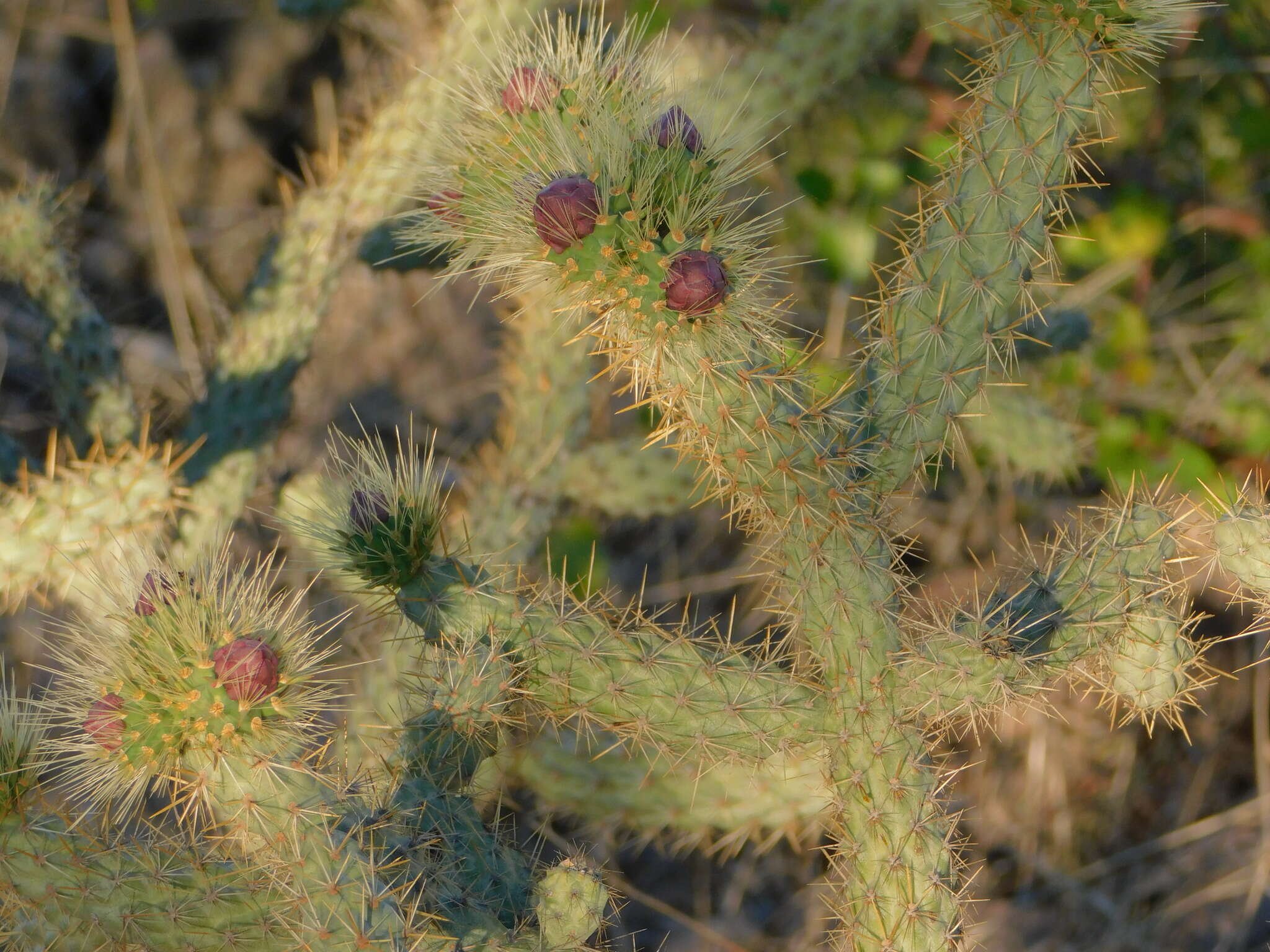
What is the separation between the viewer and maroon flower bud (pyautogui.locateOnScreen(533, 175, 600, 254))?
3.19 feet

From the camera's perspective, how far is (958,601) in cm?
125

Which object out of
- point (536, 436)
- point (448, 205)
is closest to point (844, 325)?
point (536, 436)

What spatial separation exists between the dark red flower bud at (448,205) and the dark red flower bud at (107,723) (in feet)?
1.96

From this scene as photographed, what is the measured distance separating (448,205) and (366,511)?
344 mm

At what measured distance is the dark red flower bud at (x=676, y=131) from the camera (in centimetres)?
104

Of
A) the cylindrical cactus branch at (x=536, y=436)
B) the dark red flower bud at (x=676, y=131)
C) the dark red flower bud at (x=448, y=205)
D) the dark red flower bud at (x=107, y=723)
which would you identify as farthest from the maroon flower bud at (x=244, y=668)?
the cylindrical cactus branch at (x=536, y=436)

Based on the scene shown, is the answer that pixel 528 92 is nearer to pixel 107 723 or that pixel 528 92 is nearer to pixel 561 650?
pixel 561 650

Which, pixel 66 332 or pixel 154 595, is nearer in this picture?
pixel 154 595

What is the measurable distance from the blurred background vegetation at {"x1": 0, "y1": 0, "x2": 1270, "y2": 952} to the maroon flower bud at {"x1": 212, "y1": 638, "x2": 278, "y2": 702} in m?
1.27

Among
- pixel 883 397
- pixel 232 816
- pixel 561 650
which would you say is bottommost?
pixel 232 816

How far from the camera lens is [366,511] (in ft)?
3.71

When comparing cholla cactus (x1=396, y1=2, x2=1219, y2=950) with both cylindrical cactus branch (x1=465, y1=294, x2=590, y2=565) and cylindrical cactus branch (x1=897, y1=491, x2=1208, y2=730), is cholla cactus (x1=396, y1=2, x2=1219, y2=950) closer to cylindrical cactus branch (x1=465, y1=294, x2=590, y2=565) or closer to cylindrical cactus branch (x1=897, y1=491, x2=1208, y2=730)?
cylindrical cactus branch (x1=897, y1=491, x2=1208, y2=730)

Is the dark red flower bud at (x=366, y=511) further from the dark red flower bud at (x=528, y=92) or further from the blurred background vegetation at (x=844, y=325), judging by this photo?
the blurred background vegetation at (x=844, y=325)

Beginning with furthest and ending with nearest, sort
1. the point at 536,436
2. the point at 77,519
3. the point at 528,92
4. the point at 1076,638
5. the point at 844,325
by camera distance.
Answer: the point at 844,325, the point at 536,436, the point at 77,519, the point at 1076,638, the point at 528,92
